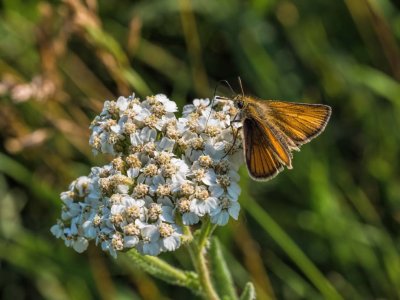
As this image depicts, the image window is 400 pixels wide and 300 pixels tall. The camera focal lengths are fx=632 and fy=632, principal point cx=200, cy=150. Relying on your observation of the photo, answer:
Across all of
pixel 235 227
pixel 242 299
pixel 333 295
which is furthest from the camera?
pixel 235 227

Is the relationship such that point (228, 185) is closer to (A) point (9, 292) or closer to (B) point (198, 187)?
(B) point (198, 187)

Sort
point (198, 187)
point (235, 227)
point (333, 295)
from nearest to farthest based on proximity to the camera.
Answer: point (198, 187) → point (333, 295) → point (235, 227)

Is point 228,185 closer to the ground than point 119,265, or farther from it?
closer to the ground

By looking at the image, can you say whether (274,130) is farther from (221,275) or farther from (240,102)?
(221,275)

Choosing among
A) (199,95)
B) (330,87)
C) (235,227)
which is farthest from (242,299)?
(330,87)

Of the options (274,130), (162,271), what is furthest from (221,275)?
(274,130)

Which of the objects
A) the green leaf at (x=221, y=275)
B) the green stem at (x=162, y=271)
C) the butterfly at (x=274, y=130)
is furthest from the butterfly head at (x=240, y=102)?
the green stem at (x=162, y=271)

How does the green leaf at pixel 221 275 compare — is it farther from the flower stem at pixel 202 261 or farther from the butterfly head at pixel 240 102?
the butterfly head at pixel 240 102
